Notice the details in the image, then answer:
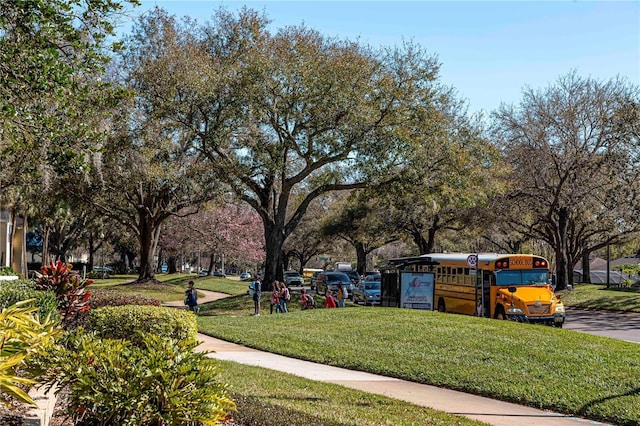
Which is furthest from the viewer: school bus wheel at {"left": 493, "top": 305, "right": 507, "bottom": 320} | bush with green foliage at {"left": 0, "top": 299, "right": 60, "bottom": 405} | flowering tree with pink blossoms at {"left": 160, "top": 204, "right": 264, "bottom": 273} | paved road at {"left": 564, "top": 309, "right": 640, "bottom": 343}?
flowering tree with pink blossoms at {"left": 160, "top": 204, "right": 264, "bottom": 273}

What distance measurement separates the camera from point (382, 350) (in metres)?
15.7

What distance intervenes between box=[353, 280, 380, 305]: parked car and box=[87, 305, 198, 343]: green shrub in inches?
1107

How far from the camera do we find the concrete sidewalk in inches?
396

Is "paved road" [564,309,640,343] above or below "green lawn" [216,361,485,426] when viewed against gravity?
below

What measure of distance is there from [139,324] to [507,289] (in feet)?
53.0

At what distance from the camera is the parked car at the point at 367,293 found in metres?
37.5

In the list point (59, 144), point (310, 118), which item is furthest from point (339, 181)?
point (59, 144)

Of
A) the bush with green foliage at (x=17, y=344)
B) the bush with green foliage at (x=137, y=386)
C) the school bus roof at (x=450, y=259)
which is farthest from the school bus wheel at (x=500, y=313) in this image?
the bush with green foliage at (x=17, y=344)

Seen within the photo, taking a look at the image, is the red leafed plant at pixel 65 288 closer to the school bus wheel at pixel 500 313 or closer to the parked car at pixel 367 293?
the school bus wheel at pixel 500 313

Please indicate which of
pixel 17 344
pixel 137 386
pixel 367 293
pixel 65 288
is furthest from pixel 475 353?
pixel 367 293

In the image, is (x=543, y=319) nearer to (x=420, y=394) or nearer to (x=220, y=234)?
(x=420, y=394)

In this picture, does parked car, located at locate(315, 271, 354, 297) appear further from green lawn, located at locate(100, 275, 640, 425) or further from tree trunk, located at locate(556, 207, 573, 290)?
green lawn, located at locate(100, 275, 640, 425)

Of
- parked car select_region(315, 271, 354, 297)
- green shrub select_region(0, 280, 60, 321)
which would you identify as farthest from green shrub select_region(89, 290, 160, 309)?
parked car select_region(315, 271, 354, 297)

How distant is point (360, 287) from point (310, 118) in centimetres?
1251
